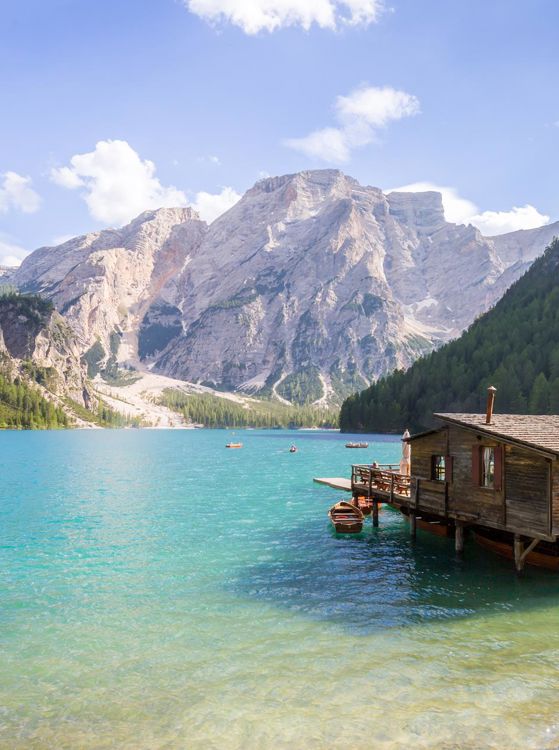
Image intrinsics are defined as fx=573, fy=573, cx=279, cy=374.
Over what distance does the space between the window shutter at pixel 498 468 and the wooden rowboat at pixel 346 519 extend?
13976 mm

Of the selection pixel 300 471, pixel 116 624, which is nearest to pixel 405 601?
pixel 116 624

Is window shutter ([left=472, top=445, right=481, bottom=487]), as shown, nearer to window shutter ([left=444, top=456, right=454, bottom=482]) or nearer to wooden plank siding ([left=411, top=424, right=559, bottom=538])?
wooden plank siding ([left=411, top=424, right=559, bottom=538])

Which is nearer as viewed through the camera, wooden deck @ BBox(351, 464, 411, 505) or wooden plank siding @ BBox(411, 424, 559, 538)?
wooden plank siding @ BBox(411, 424, 559, 538)

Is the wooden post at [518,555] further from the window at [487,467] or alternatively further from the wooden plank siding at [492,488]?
the window at [487,467]

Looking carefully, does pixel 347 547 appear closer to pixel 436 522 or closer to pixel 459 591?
pixel 436 522

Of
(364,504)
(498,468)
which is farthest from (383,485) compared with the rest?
(498,468)

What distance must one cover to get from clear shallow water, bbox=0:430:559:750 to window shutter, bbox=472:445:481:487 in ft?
17.9

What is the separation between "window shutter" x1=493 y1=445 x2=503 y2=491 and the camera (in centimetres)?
3381

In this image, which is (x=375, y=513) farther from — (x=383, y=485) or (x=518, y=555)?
(x=518, y=555)

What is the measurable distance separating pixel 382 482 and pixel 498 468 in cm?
1720

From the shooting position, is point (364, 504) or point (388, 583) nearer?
point (388, 583)

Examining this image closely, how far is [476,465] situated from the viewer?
3584 centimetres

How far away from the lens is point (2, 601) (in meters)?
29.4

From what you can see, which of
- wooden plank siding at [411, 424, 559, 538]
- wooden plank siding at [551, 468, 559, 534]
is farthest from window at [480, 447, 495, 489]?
wooden plank siding at [551, 468, 559, 534]
